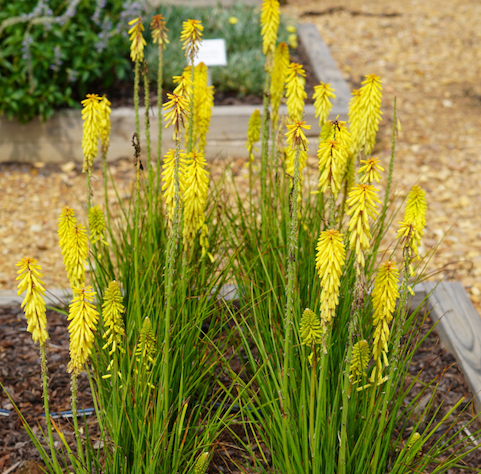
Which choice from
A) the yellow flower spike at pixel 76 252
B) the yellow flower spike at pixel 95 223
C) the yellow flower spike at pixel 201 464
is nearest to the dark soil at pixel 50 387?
the yellow flower spike at pixel 201 464

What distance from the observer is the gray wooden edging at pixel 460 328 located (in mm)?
2746

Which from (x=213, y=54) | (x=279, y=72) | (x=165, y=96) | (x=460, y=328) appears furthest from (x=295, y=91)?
(x=165, y=96)

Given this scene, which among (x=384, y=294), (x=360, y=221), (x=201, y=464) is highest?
(x=360, y=221)

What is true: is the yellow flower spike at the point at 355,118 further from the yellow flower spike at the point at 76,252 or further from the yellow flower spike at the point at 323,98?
the yellow flower spike at the point at 76,252

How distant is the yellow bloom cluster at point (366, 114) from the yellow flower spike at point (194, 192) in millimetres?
627

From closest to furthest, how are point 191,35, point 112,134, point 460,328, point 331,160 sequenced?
point 331,160 → point 191,35 → point 460,328 → point 112,134

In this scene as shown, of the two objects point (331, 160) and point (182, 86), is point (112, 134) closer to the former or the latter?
point (182, 86)

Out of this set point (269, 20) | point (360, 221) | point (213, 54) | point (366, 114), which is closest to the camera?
point (360, 221)

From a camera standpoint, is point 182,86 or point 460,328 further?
point 460,328

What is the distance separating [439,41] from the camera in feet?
24.6

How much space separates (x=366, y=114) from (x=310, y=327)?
858 millimetres

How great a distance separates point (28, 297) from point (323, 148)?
2.69 feet

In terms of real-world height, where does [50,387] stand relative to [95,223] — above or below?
below

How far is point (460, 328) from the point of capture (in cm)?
297
